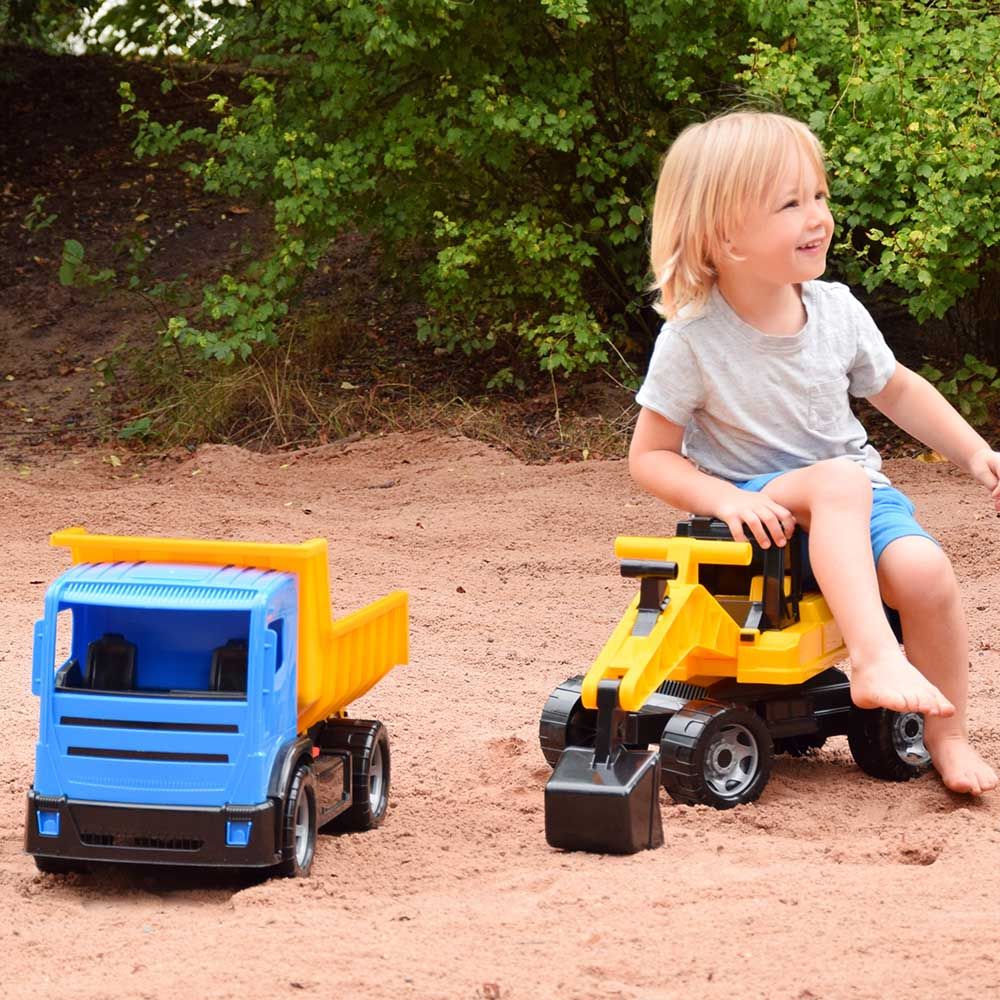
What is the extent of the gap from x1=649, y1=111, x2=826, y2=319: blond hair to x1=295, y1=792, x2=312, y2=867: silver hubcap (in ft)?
4.20

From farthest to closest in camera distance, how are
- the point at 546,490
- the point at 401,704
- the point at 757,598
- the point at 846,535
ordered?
the point at 546,490 → the point at 401,704 → the point at 757,598 → the point at 846,535

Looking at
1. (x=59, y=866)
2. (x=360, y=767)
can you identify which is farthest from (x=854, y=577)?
(x=59, y=866)

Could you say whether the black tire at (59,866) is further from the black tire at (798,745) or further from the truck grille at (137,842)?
the black tire at (798,745)

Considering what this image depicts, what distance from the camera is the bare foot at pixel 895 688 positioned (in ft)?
8.56

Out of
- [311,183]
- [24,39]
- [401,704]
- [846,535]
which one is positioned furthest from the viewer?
[24,39]

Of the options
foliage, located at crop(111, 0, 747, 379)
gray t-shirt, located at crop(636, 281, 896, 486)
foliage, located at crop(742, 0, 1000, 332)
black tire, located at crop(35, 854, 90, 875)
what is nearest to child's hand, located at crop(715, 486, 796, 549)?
gray t-shirt, located at crop(636, 281, 896, 486)

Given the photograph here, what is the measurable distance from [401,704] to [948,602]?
1519 mm

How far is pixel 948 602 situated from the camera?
116 inches

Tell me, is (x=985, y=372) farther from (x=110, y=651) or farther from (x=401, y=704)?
(x=110, y=651)

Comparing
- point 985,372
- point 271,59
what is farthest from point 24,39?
point 985,372

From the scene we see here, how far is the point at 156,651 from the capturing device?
2652 mm

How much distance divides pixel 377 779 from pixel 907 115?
4.62 m

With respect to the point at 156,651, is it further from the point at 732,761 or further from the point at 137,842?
the point at 732,761

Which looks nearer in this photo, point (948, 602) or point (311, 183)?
point (948, 602)
